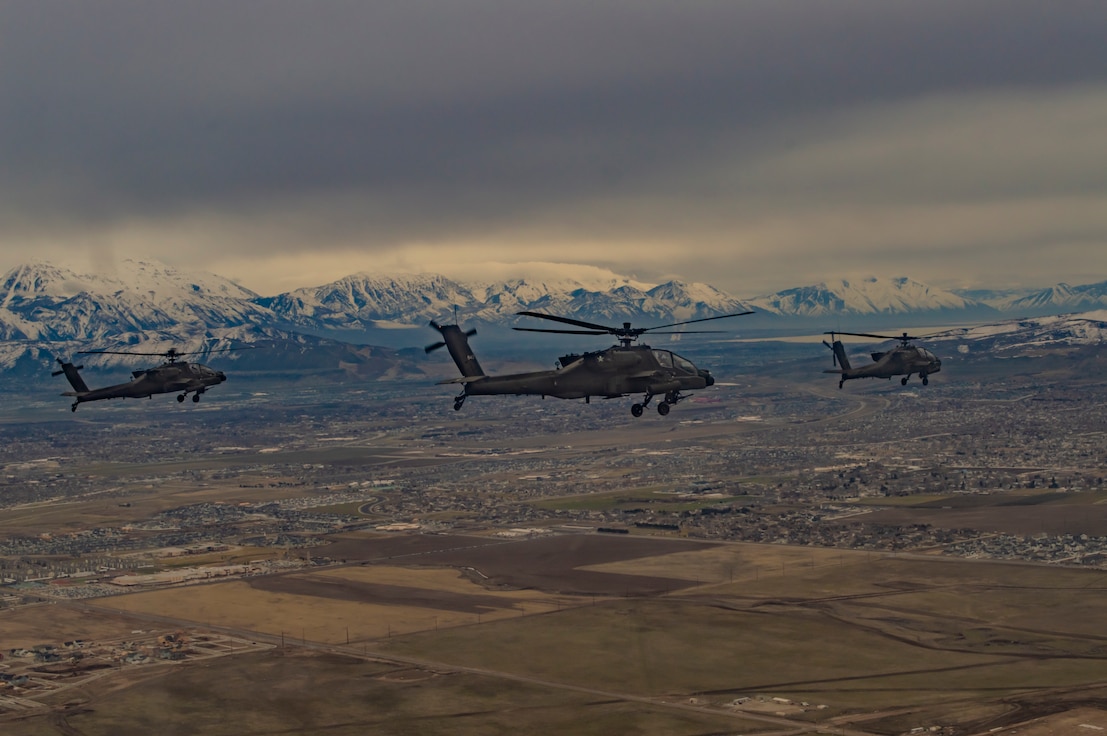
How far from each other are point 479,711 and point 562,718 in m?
11.2

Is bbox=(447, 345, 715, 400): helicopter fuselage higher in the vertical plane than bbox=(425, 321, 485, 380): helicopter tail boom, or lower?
lower

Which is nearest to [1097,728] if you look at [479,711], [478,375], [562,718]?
[562,718]

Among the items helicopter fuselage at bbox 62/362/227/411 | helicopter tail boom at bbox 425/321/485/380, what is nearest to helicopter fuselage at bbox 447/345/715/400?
helicopter tail boom at bbox 425/321/485/380

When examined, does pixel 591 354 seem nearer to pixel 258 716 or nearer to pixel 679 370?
pixel 679 370

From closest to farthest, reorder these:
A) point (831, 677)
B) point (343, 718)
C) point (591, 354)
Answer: point (591, 354)
point (343, 718)
point (831, 677)

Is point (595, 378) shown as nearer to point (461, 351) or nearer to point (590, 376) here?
point (590, 376)

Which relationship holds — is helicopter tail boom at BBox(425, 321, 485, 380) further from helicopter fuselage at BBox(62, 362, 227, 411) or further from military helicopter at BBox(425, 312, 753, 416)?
helicopter fuselage at BBox(62, 362, 227, 411)

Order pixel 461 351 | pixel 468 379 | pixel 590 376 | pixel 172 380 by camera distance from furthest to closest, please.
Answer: pixel 172 380, pixel 461 351, pixel 590 376, pixel 468 379

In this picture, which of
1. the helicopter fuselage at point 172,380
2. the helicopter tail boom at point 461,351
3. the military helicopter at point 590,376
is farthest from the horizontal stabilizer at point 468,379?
the helicopter fuselage at point 172,380

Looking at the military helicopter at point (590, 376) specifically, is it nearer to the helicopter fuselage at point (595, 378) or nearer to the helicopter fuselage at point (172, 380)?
the helicopter fuselage at point (595, 378)

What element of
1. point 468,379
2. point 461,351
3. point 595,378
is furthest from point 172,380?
point 595,378

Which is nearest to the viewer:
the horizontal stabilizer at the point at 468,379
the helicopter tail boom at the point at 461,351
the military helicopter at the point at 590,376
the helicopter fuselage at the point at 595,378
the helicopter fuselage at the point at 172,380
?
the horizontal stabilizer at the point at 468,379

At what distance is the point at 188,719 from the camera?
609 ft

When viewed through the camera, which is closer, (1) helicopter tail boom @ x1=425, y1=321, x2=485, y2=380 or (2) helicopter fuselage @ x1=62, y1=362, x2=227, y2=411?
(1) helicopter tail boom @ x1=425, y1=321, x2=485, y2=380
